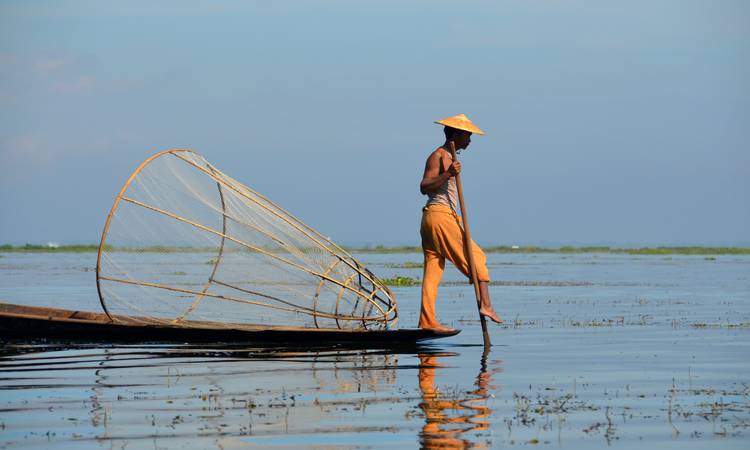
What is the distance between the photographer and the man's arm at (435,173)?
1235 centimetres

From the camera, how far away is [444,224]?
12.6 metres

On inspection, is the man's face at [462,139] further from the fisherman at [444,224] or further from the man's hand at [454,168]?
the man's hand at [454,168]

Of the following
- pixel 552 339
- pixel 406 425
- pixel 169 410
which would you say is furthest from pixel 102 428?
pixel 552 339

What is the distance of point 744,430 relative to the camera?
7715 mm

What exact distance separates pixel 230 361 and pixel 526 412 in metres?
4.04

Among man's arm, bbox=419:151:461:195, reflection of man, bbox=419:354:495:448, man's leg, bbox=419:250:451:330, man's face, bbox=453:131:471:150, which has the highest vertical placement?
man's face, bbox=453:131:471:150

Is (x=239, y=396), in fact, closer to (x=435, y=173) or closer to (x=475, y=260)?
(x=475, y=260)

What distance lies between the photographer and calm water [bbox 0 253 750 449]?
24.4 ft

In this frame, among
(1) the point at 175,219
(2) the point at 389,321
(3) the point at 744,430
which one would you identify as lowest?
(3) the point at 744,430

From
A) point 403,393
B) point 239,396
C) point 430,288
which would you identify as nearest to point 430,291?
point 430,288

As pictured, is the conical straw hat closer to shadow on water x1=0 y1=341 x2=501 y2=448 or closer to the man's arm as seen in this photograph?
the man's arm

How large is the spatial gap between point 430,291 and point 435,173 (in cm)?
128

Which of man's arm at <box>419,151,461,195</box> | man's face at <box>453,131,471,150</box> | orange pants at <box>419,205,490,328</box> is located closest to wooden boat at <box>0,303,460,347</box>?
→ orange pants at <box>419,205,490,328</box>

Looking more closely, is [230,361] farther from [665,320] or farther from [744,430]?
[665,320]
